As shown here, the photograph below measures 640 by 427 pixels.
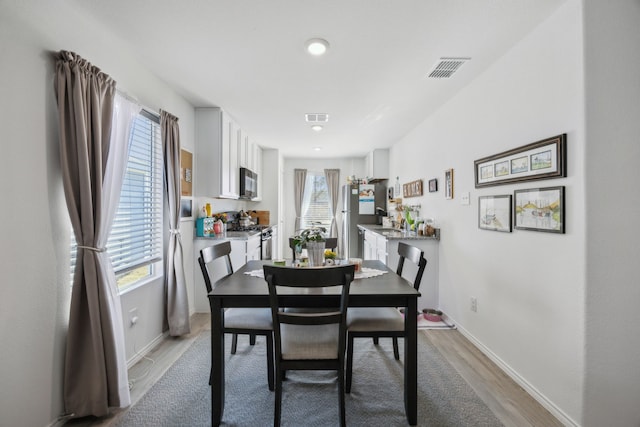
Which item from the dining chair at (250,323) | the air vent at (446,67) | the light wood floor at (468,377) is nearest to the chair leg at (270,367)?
the dining chair at (250,323)

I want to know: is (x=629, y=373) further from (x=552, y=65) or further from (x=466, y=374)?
(x=552, y=65)

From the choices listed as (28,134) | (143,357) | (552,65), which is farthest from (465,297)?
(28,134)

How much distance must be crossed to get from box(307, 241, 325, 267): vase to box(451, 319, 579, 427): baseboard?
1.61m

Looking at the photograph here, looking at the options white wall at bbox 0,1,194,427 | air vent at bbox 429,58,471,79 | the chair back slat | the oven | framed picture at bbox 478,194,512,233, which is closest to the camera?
white wall at bbox 0,1,194,427

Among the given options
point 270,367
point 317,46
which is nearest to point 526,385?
point 270,367

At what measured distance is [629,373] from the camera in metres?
1.58

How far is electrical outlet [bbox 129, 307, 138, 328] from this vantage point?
2.34m

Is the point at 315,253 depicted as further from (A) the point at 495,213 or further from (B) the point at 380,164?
(B) the point at 380,164

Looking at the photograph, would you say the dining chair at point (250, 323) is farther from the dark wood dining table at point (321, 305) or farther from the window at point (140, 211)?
the window at point (140, 211)

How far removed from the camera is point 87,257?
1730mm

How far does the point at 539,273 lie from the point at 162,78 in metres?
3.44

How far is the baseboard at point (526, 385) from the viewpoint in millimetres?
1705

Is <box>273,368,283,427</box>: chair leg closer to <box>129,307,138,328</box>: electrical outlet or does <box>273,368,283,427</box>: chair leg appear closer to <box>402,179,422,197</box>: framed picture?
<box>129,307,138,328</box>: electrical outlet

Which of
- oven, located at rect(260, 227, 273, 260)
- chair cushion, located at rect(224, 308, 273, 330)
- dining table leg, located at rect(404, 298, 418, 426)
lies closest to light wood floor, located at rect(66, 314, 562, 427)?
dining table leg, located at rect(404, 298, 418, 426)
